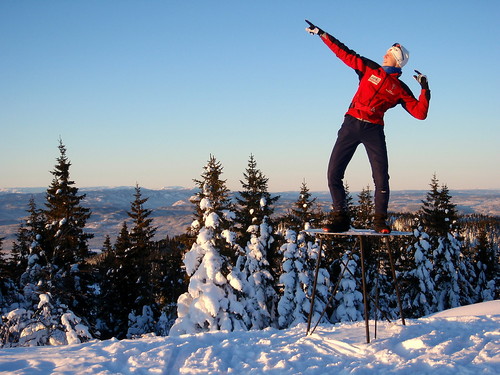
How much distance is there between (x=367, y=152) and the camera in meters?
6.09

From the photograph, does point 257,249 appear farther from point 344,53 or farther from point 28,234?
point 28,234

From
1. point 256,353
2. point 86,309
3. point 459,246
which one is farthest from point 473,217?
point 256,353

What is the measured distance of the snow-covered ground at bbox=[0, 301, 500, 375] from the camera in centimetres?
429

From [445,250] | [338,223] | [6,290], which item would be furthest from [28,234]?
[445,250]

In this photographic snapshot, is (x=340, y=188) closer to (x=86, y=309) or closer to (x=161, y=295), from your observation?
(x=86, y=309)

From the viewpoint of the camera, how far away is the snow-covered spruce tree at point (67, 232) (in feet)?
74.9

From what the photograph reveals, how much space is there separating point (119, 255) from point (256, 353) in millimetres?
28798

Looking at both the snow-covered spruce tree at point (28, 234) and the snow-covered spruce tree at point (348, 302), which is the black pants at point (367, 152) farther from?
the snow-covered spruce tree at point (28, 234)

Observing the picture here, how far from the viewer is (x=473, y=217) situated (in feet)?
522

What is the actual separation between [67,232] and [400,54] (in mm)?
21791

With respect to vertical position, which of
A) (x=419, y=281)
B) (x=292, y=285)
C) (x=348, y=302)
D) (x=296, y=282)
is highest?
(x=296, y=282)

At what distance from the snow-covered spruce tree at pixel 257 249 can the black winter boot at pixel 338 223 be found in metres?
14.5

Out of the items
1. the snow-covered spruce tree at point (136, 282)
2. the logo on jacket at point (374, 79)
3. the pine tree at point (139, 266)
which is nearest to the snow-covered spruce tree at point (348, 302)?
the snow-covered spruce tree at point (136, 282)

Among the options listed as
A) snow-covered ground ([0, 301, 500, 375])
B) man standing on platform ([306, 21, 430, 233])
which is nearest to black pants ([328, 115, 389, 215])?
man standing on platform ([306, 21, 430, 233])
